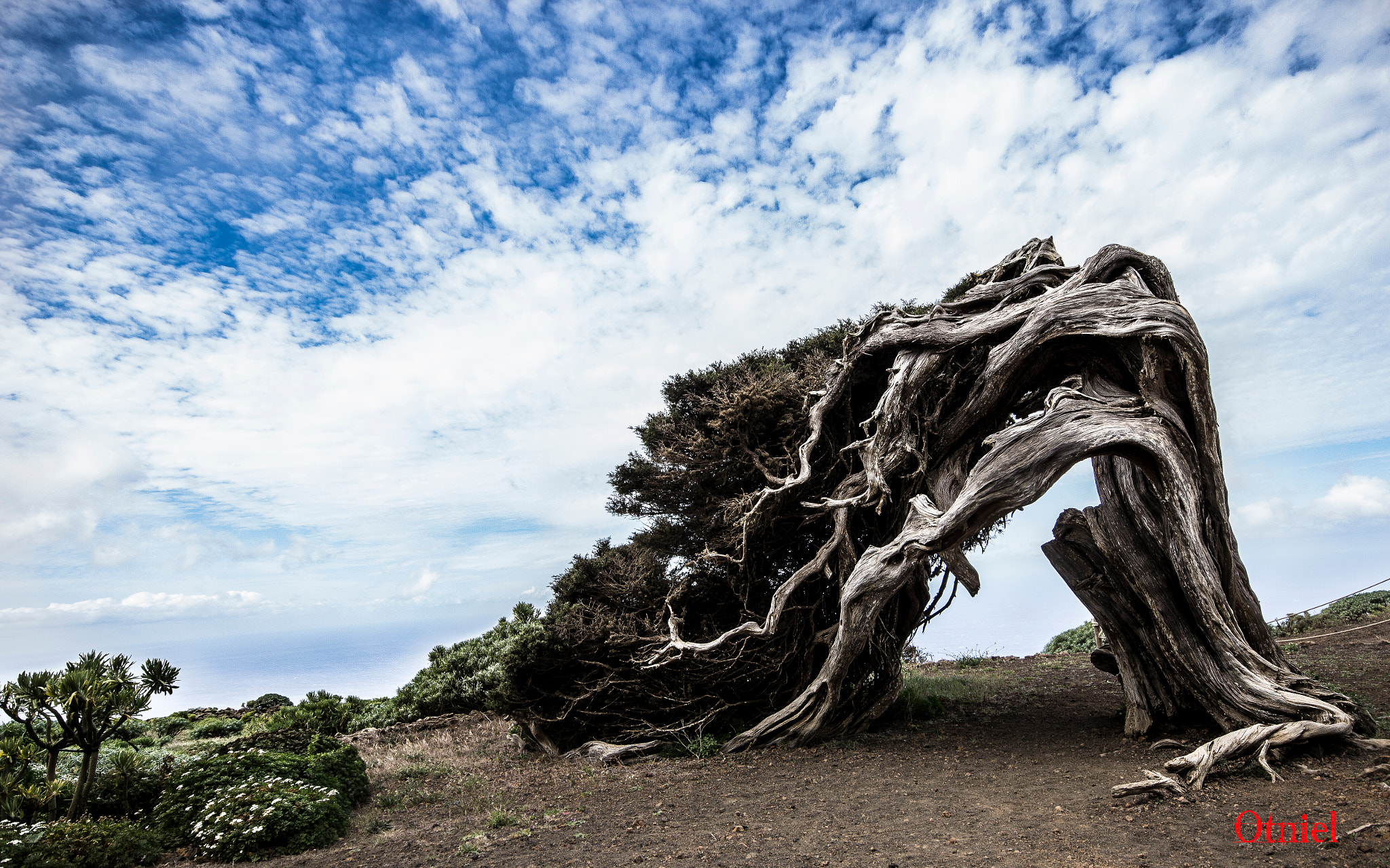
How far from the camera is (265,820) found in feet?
21.8

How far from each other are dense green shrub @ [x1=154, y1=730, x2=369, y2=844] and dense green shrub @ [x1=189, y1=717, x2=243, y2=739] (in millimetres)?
6182

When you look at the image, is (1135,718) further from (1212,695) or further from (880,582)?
(880,582)

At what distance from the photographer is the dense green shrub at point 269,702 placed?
651 inches

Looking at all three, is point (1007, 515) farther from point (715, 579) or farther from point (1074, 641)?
point (1074, 641)

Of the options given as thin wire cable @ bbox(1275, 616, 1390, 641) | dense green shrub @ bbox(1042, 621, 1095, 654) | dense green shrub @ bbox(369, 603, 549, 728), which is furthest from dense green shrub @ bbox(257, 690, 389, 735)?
thin wire cable @ bbox(1275, 616, 1390, 641)

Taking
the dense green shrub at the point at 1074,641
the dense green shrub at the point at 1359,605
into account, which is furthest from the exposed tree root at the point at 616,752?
the dense green shrub at the point at 1359,605

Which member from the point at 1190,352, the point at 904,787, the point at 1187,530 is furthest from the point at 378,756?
the point at 1190,352

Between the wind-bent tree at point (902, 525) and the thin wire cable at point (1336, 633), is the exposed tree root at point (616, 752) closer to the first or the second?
the wind-bent tree at point (902, 525)

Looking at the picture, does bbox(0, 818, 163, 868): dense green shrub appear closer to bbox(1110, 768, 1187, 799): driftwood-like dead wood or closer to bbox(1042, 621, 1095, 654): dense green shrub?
bbox(1110, 768, 1187, 799): driftwood-like dead wood

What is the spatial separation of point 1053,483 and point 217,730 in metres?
15.7

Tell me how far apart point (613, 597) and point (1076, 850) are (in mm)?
6682

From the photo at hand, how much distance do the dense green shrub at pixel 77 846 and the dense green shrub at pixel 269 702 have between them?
420 inches

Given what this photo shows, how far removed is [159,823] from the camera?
7.05m

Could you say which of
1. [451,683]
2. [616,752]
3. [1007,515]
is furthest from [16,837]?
[1007,515]
